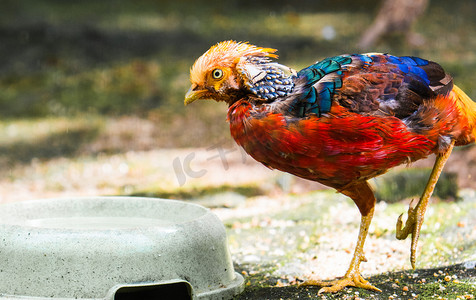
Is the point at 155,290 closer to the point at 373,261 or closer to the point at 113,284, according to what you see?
the point at 113,284

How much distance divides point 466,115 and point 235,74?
1.27 metres

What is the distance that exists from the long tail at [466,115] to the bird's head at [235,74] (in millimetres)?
962

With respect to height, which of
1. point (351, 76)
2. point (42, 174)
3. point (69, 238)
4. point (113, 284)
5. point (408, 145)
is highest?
point (351, 76)

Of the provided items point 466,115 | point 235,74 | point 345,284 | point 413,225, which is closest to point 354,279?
point 345,284

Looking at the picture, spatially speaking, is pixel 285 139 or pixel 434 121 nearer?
pixel 285 139

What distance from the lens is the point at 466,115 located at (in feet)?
11.1

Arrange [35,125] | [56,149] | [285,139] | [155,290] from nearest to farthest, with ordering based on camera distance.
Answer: [285,139] < [155,290] < [56,149] < [35,125]

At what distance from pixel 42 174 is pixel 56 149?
2.81 ft

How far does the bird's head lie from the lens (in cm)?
309

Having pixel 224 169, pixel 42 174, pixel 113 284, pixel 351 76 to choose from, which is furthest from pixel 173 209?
pixel 42 174

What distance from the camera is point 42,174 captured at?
7.30 metres

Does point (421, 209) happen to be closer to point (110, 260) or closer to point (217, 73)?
point (217, 73)

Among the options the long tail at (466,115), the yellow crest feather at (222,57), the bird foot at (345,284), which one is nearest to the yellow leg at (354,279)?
the bird foot at (345,284)

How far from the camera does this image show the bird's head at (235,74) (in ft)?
10.1
